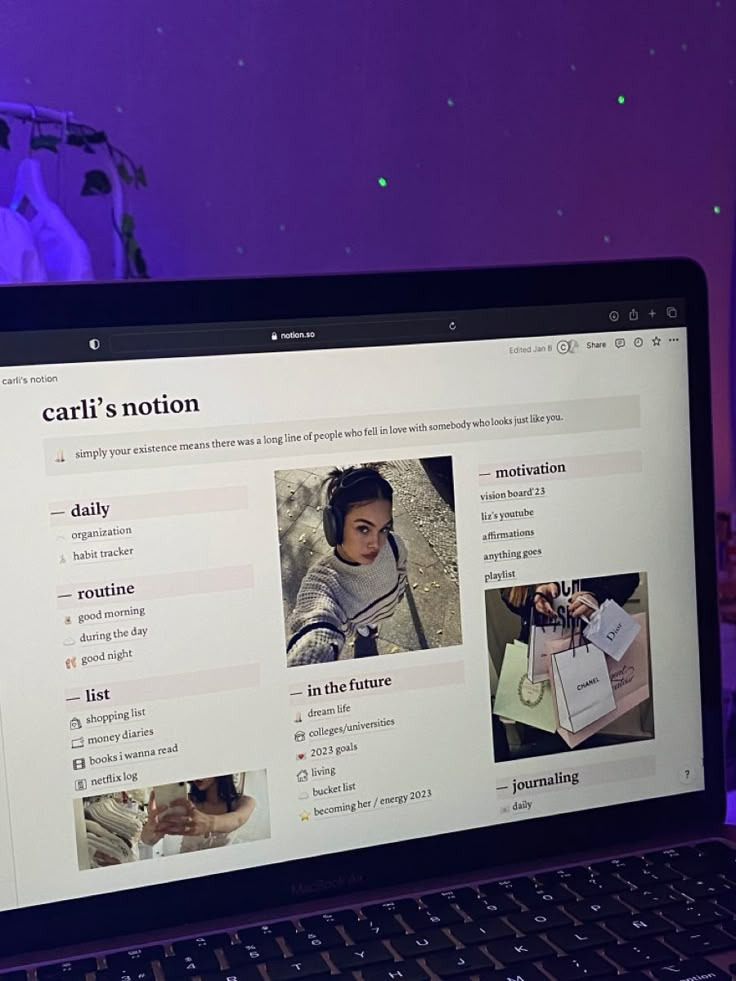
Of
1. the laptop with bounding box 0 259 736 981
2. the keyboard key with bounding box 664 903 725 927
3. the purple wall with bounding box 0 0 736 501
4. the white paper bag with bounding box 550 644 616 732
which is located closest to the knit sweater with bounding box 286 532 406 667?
the laptop with bounding box 0 259 736 981

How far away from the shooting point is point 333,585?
0.61 m

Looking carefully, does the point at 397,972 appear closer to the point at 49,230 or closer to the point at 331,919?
the point at 331,919

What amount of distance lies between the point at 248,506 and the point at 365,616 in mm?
96

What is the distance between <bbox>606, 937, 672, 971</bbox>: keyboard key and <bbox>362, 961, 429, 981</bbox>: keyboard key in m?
0.10

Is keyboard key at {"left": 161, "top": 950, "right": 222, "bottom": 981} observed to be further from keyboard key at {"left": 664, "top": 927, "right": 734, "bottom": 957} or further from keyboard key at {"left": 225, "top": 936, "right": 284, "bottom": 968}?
keyboard key at {"left": 664, "top": 927, "right": 734, "bottom": 957}

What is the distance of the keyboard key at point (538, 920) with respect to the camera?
57 cm

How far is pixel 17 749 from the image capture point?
1.86 ft

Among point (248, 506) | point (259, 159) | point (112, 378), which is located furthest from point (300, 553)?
point (259, 159)

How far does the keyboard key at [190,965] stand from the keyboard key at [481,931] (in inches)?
5.1

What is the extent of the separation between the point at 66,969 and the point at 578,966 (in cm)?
27

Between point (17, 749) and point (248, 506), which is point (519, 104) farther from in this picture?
point (17, 749)

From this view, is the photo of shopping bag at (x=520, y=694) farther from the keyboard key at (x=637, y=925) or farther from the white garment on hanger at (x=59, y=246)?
the white garment on hanger at (x=59, y=246)

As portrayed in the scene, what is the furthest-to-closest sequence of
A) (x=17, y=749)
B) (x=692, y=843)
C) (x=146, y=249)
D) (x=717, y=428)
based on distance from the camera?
(x=717, y=428) < (x=146, y=249) < (x=692, y=843) < (x=17, y=749)

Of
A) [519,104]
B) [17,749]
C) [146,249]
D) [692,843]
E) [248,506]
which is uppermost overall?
[519,104]
